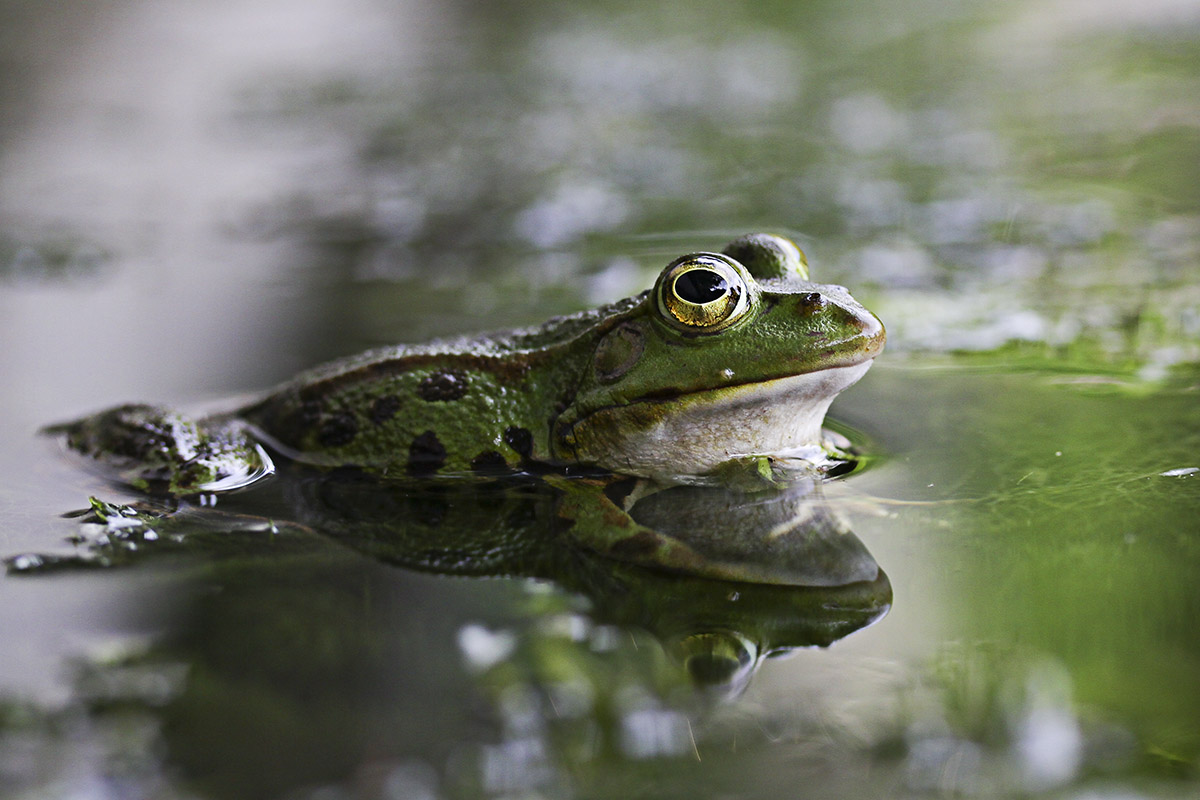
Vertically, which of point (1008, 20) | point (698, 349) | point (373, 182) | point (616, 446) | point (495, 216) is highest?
point (1008, 20)

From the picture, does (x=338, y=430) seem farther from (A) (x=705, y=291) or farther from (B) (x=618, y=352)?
(A) (x=705, y=291)

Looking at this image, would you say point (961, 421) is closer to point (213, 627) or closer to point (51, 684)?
point (213, 627)

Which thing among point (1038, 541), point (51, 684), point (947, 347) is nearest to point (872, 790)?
point (1038, 541)

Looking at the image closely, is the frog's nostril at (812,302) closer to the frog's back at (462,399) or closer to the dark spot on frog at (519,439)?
the frog's back at (462,399)

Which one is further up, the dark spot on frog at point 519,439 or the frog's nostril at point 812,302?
the frog's nostril at point 812,302

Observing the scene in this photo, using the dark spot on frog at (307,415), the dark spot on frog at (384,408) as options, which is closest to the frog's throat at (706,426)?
the dark spot on frog at (384,408)
